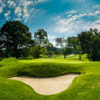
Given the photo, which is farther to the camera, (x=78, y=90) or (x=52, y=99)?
(x=78, y=90)

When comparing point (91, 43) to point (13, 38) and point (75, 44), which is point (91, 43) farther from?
point (13, 38)

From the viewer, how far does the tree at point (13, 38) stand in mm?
43188

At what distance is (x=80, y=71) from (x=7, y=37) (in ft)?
129

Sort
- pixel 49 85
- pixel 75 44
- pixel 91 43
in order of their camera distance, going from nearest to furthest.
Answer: pixel 49 85
pixel 91 43
pixel 75 44

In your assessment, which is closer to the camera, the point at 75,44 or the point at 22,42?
the point at 22,42

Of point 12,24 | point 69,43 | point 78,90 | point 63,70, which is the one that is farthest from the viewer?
point 69,43

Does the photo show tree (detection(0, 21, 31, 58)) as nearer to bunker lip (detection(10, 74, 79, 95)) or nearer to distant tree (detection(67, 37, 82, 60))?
distant tree (detection(67, 37, 82, 60))

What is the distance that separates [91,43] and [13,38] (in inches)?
1377

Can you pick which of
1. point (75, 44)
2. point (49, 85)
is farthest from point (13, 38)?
point (49, 85)

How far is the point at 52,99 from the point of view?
7316 millimetres

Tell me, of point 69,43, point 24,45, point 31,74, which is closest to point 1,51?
point 24,45

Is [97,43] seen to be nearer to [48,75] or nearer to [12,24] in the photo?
[48,75]

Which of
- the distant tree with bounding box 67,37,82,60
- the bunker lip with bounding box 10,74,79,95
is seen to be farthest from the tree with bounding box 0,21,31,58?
the bunker lip with bounding box 10,74,79,95

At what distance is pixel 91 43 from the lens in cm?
4188
